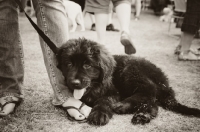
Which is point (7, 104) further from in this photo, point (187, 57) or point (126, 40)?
→ point (187, 57)

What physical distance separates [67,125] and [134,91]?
737 millimetres

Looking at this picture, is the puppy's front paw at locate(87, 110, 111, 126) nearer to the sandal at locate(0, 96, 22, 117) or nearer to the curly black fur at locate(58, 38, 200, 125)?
the curly black fur at locate(58, 38, 200, 125)

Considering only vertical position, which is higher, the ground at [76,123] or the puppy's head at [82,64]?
the puppy's head at [82,64]

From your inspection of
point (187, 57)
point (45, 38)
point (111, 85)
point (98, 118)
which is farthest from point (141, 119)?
point (187, 57)

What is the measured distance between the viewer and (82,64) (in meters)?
1.91

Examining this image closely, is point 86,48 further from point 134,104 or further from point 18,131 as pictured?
point 18,131

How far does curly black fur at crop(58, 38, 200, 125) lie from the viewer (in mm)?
1840

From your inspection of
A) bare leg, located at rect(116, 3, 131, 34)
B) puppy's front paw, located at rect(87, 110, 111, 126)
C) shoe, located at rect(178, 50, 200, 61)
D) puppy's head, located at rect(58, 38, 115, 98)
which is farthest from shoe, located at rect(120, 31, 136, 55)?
shoe, located at rect(178, 50, 200, 61)

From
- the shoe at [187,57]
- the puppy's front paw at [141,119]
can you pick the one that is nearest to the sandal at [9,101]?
the puppy's front paw at [141,119]

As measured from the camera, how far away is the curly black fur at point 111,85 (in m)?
1.84

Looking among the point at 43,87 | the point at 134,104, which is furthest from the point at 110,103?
the point at 43,87

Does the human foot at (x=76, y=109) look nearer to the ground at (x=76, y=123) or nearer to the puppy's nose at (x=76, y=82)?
the ground at (x=76, y=123)

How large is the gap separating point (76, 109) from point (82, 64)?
0.41 metres

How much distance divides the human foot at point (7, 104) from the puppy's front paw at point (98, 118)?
2.40 feet
